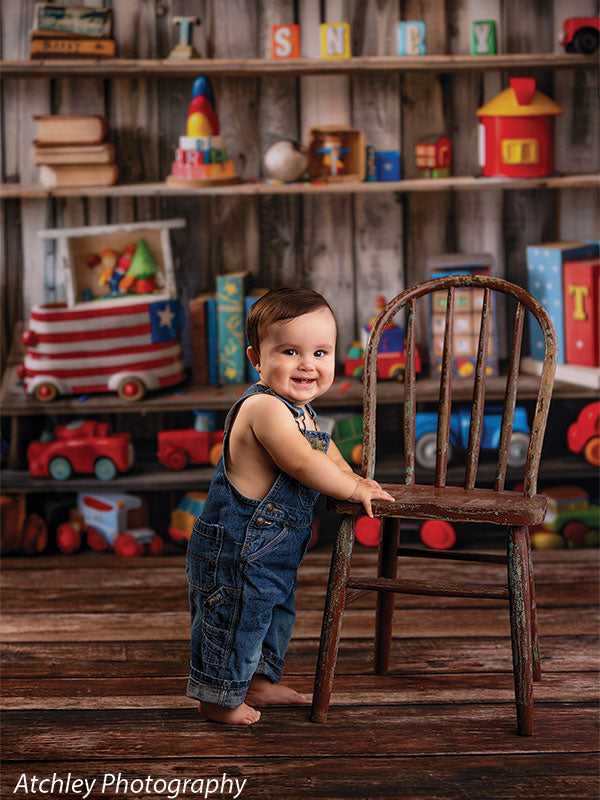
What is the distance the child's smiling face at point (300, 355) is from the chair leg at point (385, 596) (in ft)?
1.34

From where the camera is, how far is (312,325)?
78.1 inches

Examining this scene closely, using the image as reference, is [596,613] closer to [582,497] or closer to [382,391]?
[582,497]

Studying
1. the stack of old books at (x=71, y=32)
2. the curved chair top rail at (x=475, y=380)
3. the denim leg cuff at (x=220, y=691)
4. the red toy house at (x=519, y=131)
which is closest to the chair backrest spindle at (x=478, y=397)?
the curved chair top rail at (x=475, y=380)

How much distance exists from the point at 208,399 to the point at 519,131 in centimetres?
124

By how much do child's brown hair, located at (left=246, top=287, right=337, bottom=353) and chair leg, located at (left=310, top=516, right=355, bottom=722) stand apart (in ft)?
1.36

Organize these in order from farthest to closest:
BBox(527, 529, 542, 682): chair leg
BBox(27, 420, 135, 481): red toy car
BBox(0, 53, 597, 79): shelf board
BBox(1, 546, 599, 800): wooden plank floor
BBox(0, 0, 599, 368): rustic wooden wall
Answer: BBox(0, 0, 599, 368): rustic wooden wall < BBox(27, 420, 135, 481): red toy car < BBox(0, 53, 597, 79): shelf board < BBox(527, 529, 542, 682): chair leg < BBox(1, 546, 599, 800): wooden plank floor

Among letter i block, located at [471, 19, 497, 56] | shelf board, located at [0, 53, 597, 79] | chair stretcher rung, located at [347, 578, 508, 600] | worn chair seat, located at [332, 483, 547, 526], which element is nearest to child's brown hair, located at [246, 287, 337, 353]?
worn chair seat, located at [332, 483, 547, 526]

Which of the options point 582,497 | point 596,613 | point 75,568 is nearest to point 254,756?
point 596,613

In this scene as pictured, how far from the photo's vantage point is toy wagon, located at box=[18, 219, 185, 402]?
3.26 metres

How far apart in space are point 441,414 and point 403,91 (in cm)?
160

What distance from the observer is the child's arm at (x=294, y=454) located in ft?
6.49

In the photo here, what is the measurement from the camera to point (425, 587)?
2.07m

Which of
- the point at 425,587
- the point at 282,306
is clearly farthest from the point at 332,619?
the point at 282,306

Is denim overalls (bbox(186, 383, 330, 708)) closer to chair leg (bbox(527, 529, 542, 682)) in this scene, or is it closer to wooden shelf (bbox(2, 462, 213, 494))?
chair leg (bbox(527, 529, 542, 682))
